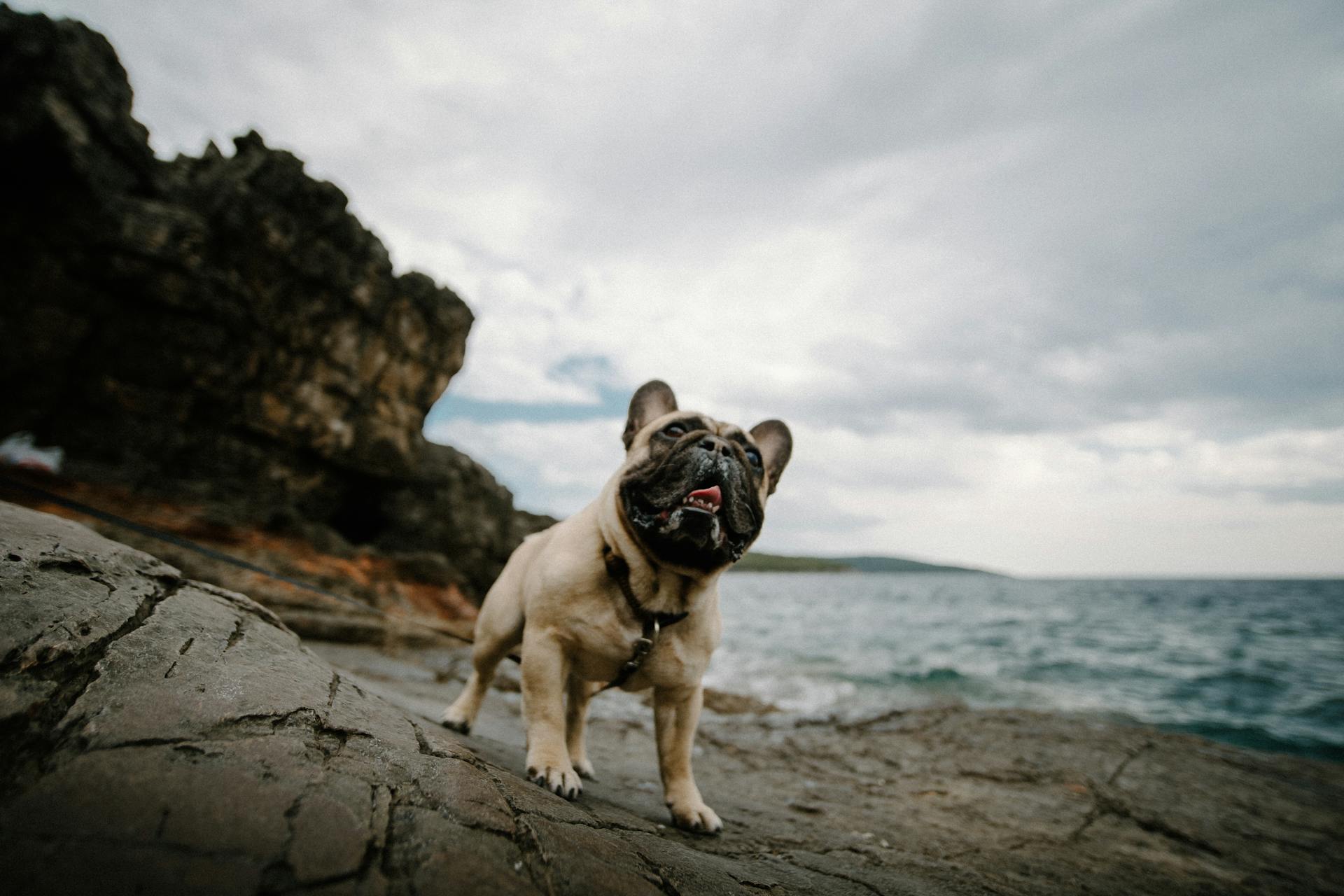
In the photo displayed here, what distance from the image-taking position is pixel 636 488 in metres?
2.70

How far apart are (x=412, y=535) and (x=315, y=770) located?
14449 mm

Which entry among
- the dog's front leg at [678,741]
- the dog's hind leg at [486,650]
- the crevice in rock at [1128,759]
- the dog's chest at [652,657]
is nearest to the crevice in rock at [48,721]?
the dog's chest at [652,657]

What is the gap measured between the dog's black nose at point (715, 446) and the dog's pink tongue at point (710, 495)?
176 mm

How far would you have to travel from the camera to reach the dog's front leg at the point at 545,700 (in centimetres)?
257

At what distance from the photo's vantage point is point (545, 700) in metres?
2.68

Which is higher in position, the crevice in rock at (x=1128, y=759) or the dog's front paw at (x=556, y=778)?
the dog's front paw at (x=556, y=778)

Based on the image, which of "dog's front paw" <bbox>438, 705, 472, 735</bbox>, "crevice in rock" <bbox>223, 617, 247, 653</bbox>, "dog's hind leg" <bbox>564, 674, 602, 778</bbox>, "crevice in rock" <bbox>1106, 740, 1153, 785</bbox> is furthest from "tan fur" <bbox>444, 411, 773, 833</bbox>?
"crevice in rock" <bbox>1106, 740, 1153, 785</bbox>

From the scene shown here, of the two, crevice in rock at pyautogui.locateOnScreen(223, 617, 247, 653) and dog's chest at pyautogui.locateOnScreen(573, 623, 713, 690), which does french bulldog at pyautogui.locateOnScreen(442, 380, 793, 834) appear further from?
crevice in rock at pyautogui.locateOnScreen(223, 617, 247, 653)

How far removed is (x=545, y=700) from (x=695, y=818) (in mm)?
892

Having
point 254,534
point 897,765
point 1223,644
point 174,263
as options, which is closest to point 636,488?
point 897,765

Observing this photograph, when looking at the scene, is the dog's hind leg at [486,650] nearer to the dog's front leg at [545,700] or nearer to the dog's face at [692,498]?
the dog's front leg at [545,700]

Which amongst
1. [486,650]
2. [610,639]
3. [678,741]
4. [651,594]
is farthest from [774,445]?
→ [486,650]

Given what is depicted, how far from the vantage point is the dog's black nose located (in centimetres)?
269

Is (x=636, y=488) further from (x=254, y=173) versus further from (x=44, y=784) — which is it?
(x=254, y=173)
